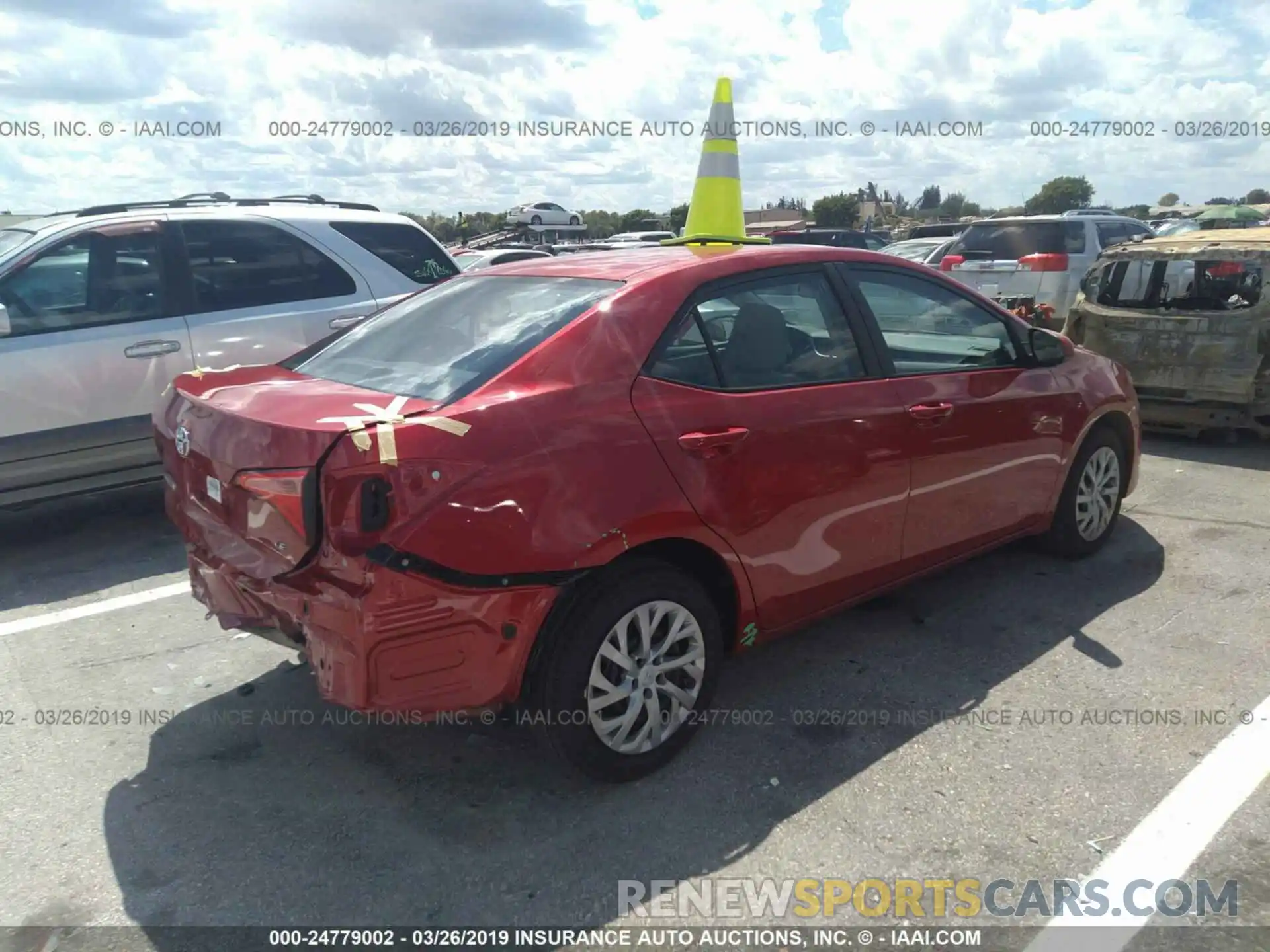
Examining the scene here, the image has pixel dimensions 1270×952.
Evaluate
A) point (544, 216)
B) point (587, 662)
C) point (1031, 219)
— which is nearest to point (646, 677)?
point (587, 662)

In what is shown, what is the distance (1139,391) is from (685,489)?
580 centimetres

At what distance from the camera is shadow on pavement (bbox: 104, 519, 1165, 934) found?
8.74ft

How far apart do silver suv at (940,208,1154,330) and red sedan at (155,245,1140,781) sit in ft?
25.9

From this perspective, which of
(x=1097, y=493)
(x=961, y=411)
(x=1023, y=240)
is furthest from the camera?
(x=1023, y=240)

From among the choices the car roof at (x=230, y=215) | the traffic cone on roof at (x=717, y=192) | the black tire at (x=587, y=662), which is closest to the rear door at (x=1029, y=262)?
the traffic cone on roof at (x=717, y=192)

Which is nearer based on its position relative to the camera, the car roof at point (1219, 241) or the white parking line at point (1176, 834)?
the white parking line at point (1176, 834)

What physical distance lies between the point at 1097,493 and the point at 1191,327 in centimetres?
298

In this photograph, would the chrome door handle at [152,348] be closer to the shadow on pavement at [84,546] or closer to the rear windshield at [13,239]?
the rear windshield at [13,239]

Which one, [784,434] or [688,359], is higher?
[688,359]

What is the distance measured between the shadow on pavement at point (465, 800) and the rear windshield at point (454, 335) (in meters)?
1.29

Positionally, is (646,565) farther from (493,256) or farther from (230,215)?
(493,256)

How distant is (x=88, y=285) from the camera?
5422 mm

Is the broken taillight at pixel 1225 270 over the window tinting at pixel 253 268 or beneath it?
beneath

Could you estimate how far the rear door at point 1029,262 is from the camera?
11328mm
